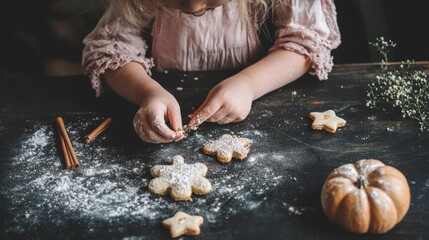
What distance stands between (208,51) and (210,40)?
42mm

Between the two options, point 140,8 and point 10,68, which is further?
point 10,68

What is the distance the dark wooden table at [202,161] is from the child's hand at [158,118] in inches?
1.3

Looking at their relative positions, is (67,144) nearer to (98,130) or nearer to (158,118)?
(98,130)

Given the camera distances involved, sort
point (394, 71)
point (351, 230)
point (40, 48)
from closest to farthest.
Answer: point (351, 230), point (394, 71), point (40, 48)

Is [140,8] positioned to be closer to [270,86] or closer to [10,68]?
[270,86]

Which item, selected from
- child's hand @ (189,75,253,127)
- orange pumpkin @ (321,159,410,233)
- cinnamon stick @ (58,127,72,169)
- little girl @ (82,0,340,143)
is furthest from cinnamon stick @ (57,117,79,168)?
orange pumpkin @ (321,159,410,233)

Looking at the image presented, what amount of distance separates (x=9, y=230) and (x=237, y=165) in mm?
573

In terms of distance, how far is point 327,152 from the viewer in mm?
1376

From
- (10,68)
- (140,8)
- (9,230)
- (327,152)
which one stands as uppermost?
(140,8)

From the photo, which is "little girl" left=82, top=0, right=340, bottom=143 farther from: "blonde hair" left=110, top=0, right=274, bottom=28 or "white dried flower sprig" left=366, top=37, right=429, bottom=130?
"white dried flower sprig" left=366, top=37, right=429, bottom=130

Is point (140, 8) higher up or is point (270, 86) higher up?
point (140, 8)

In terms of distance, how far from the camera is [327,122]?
1.46 m

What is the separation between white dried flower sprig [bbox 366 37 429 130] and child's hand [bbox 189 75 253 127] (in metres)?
0.37

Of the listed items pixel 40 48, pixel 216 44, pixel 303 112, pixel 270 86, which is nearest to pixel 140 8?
Answer: pixel 216 44
